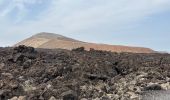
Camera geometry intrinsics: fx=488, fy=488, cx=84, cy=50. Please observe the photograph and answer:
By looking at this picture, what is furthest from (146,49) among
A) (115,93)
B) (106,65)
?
(115,93)

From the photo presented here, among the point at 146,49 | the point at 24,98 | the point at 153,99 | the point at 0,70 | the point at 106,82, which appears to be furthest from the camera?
the point at 146,49

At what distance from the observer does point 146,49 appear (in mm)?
56156

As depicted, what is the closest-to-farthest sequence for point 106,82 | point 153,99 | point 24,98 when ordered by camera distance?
point 24,98 → point 153,99 → point 106,82

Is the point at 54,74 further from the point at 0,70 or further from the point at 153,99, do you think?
the point at 153,99

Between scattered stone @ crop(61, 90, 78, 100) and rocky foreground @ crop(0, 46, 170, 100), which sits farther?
rocky foreground @ crop(0, 46, 170, 100)

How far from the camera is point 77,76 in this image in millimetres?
24359

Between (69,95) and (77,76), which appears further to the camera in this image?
(77,76)

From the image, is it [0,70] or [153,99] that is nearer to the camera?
[153,99]

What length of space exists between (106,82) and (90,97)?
3.17 meters

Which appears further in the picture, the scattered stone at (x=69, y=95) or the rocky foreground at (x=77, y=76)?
the rocky foreground at (x=77, y=76)

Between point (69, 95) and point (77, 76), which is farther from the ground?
point (77, 76)

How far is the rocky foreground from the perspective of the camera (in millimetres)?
21078

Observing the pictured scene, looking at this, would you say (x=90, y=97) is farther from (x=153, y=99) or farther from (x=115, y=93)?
(x=153, y=99)

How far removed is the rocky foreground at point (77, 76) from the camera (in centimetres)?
2108
